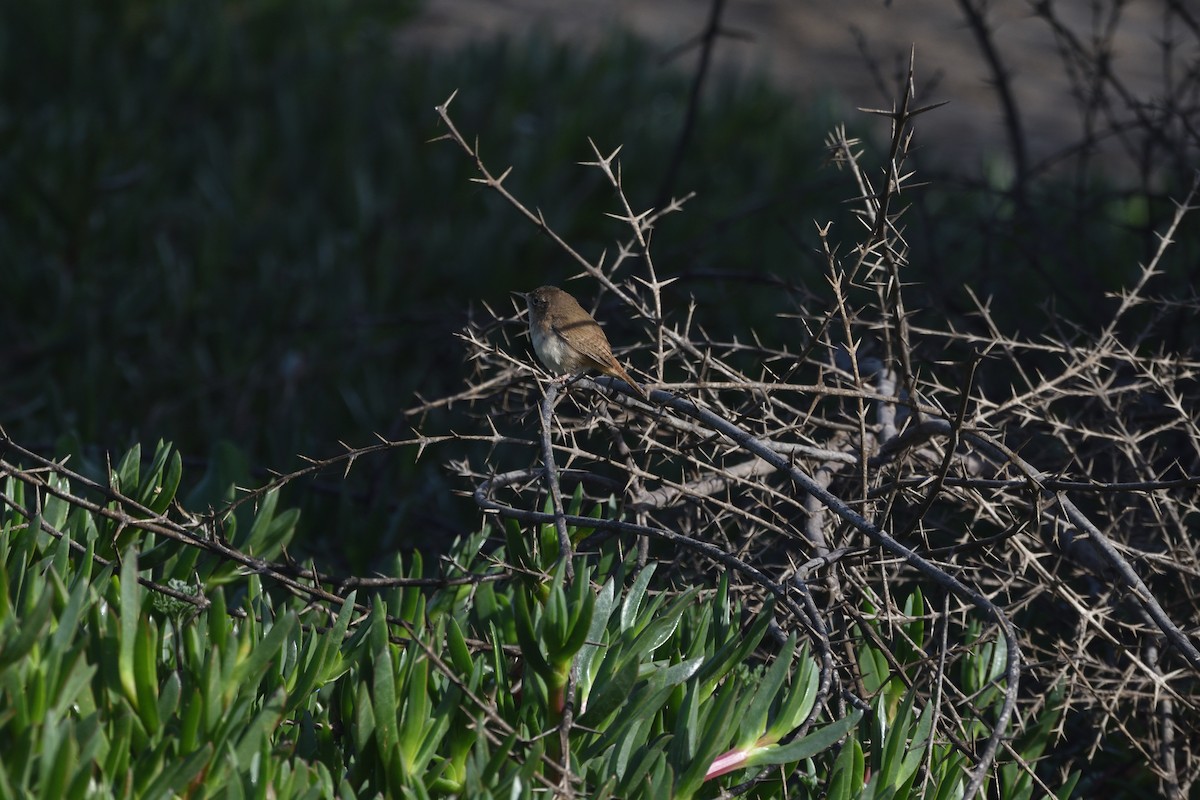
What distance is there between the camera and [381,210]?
6.21 metres

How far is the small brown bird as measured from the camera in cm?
295

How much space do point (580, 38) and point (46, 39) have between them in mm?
3870

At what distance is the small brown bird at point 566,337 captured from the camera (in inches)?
116

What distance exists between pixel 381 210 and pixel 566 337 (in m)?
3.46

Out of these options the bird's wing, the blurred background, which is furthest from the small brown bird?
the blurred background

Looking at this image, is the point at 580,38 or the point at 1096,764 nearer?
the point at 1096,764

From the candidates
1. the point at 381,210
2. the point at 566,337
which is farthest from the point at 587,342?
the point at 381,210

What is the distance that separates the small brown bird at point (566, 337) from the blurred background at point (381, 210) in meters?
0.21

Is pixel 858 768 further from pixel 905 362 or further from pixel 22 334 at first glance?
pixel 22 334

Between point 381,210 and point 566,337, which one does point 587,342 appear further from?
point 381,210

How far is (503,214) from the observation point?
6.09 m

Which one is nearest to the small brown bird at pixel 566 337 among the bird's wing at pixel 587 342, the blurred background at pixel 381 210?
the bird's wing at pixel 587 342

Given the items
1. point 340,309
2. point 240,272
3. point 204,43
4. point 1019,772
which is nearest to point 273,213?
point 240,272

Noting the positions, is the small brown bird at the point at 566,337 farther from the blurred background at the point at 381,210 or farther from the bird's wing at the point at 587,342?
the blurred background at the point at 381,210
